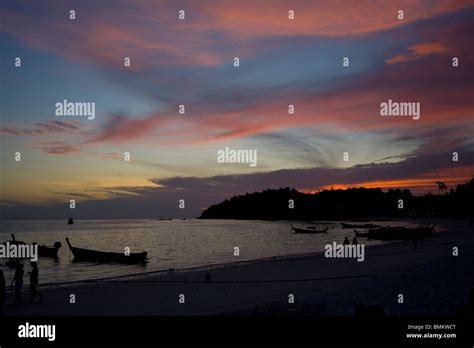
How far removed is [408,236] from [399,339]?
67462 millimetres

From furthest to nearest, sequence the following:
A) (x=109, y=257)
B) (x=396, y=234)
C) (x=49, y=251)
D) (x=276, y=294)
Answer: (x=396, y=234), (x=49, y=251), (x=109, y=257), (x=276, y=294)

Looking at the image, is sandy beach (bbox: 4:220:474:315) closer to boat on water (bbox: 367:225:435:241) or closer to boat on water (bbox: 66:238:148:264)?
boat on water (bbox: 66:238:148:264)

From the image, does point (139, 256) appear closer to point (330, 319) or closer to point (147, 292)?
point (147, 292)

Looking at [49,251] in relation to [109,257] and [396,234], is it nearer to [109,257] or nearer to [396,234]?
[109,257]

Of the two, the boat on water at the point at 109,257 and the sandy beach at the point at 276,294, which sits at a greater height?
the sandy beach at the point at 276,294

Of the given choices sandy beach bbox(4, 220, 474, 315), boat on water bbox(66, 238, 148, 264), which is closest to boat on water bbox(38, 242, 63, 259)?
boat on water bbox(66, 238, 148, 264)

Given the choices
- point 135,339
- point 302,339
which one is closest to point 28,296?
point 135,339

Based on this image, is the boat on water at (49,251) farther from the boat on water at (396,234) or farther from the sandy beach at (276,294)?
the boat on water at (396,234)

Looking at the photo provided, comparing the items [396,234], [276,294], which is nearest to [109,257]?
[276,294]

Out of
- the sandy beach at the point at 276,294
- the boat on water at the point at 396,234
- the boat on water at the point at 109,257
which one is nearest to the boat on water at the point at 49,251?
the boat on water at the point at 109,257

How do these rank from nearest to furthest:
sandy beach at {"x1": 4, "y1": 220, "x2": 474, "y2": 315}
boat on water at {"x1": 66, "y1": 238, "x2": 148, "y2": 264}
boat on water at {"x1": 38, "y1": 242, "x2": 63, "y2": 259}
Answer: sandy beach at {"x1": 4, "y1": 220, "x2": 474, "y2": 315} < boat on water at {"x1": 66, "y1": 238, "x2": 148, "y2": 264} < boat on water at {"x1": 38, "y1": 242, "x2": 63, "y2": 259}

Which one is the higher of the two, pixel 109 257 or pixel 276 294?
pixel 276 294

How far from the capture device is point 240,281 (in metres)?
24.8

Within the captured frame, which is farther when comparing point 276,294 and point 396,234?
point 396,234
